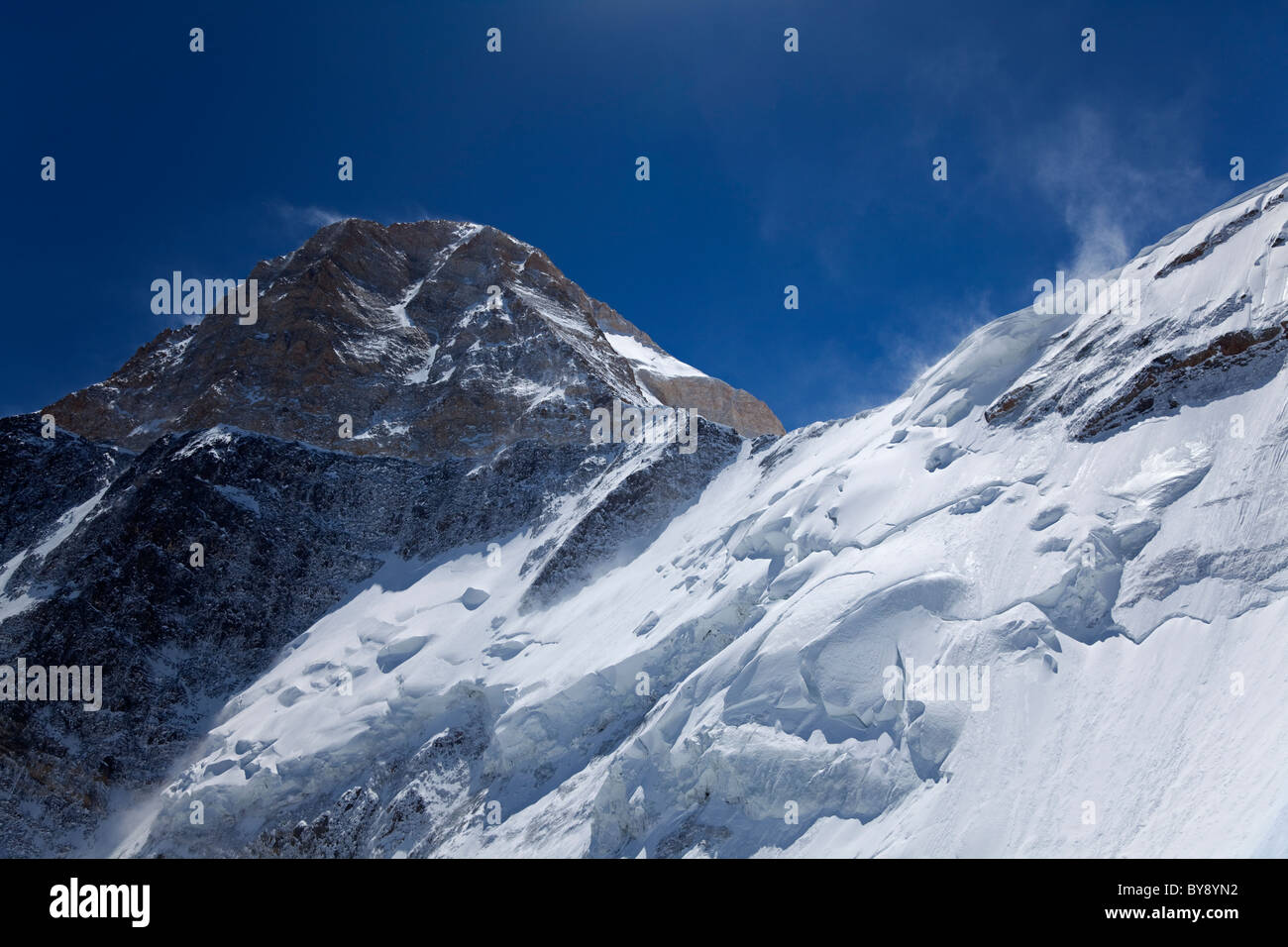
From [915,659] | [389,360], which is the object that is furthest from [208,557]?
[915,659]

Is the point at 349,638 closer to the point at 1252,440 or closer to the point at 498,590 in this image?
the point at 498,590

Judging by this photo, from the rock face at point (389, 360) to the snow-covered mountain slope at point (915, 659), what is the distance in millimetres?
18967

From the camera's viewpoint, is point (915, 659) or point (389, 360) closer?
point (915, 659)

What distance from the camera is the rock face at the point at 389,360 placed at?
178ft

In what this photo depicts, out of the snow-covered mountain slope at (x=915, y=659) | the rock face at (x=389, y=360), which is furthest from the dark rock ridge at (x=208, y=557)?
the rock face at (x=389, y=360)

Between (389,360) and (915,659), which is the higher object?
(389,360)

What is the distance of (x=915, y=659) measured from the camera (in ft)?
64.5

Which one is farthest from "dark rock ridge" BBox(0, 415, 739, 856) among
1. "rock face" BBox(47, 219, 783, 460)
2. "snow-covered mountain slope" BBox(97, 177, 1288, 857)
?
"rock face" BBox(47, 219, 783, 460)

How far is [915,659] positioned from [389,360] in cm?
5043

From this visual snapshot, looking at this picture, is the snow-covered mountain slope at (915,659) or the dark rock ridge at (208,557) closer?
the snow-covered mountain slope at (915,659)

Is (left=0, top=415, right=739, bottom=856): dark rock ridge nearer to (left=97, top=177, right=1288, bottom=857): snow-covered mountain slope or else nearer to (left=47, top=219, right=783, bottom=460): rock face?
(left=97, top=177, right=1288, bottom=857): snow-covered mountain slope

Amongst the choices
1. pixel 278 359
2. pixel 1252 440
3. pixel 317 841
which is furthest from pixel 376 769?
pixel 278 359

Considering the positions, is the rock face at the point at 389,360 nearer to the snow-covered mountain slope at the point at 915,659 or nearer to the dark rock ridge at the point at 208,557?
the dark rock ridge at the point at 208,557

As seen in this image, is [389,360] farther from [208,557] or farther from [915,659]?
[915,659]
